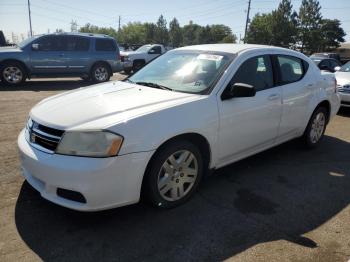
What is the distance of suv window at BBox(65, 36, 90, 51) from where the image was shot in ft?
43.9

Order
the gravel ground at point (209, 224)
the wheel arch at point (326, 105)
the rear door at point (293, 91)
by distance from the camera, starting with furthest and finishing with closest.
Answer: the wheel arch at point (326, 105) < the rear door at point (293, 91) < the gravel ground at point (209, 224)

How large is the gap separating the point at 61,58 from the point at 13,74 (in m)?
1.76

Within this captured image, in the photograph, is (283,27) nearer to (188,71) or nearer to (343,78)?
(343,78)

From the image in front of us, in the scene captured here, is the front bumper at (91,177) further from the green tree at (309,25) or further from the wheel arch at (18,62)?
the green tree at (309,25)

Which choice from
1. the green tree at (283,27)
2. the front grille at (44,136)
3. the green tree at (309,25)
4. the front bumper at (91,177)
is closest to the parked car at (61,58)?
the front grille at (44,136)

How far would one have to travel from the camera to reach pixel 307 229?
340cm

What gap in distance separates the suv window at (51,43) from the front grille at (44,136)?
404 inches

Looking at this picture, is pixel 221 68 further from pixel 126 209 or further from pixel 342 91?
pixel 342 91

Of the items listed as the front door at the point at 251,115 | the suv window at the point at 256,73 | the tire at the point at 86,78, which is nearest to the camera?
the front door at the point at 251,115

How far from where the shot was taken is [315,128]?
18.9 feet

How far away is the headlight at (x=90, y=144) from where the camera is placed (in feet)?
9.91

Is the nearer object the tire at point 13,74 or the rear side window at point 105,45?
the tire at point 13,74

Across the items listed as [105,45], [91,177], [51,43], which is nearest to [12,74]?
[51,43]

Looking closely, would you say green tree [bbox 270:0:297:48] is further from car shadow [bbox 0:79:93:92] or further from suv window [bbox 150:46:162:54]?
car shadow [bbox 0:79:93:92]
